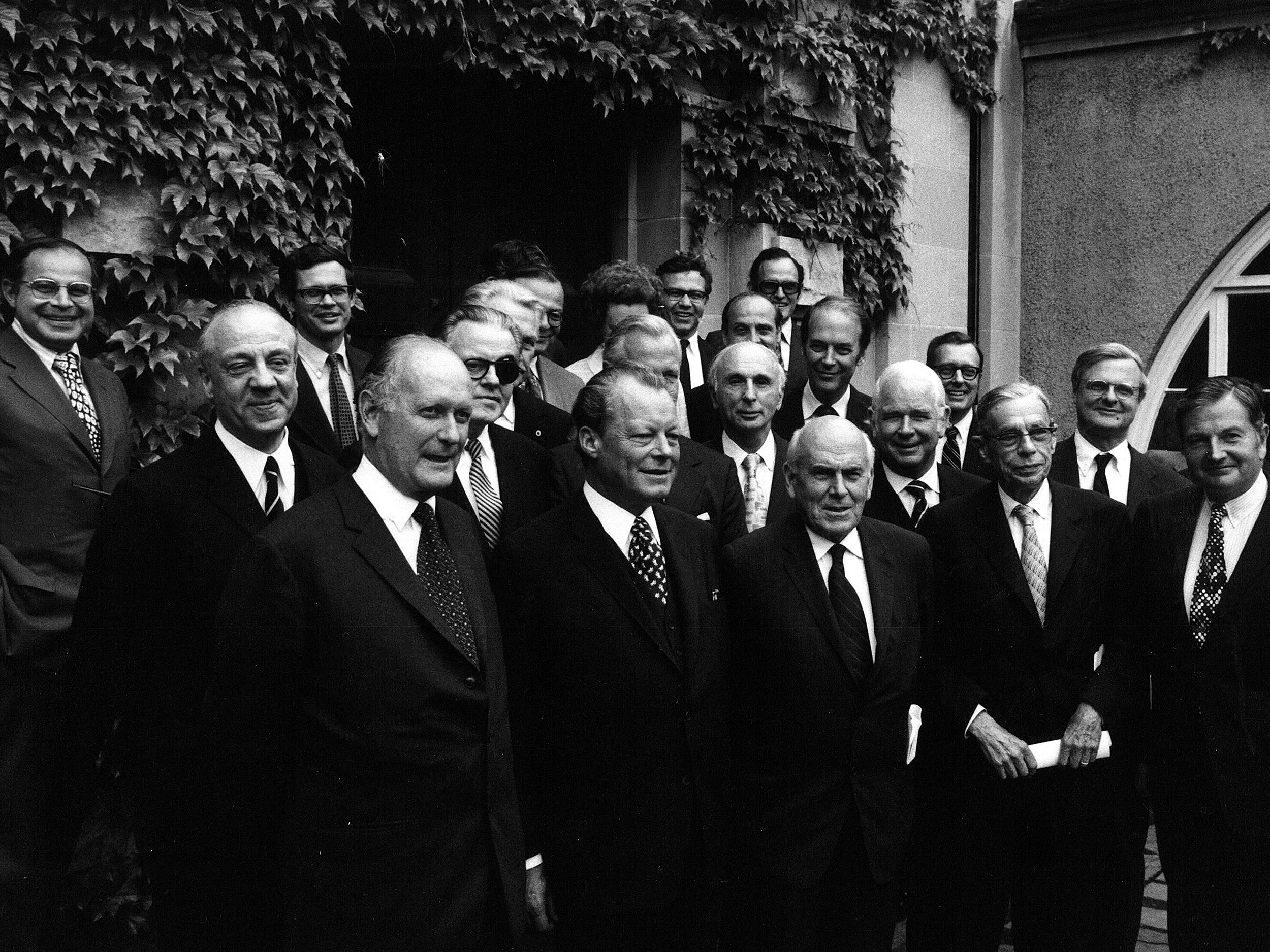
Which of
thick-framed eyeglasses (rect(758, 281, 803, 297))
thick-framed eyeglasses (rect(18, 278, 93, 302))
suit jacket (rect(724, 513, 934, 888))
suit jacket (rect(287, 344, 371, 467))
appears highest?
thick-framed eyeglasses (rect(758, 281, 803, 297))

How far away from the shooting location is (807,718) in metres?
3.50

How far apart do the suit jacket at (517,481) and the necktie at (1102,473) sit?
2126 mm

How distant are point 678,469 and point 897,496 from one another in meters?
0.79

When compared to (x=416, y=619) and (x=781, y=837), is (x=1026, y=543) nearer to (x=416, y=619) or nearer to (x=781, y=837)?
(x=781, y=837)

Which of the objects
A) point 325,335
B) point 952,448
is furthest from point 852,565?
point 325,335

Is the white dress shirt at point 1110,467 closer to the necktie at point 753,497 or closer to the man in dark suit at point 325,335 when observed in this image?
the necktie at point 753,497

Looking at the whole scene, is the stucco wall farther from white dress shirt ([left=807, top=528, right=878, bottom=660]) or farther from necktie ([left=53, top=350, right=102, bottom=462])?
necktie ([left=53, top=350, right=102, bottom=462])

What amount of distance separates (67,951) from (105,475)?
5.48ft

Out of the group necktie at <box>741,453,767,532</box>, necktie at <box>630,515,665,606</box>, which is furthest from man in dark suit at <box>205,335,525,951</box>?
necktie at <box>741,453,767,532</box>

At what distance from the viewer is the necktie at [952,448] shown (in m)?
5.23

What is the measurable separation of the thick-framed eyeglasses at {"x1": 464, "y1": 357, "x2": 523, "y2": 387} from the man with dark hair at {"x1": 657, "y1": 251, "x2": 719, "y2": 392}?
1.74 metres

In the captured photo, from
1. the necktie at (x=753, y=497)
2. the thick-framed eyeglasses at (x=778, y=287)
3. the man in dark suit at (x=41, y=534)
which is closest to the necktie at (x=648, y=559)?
the necktie at (x=753, y=497)

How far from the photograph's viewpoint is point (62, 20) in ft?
16.1

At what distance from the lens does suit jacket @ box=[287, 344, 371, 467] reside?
14.2ft
